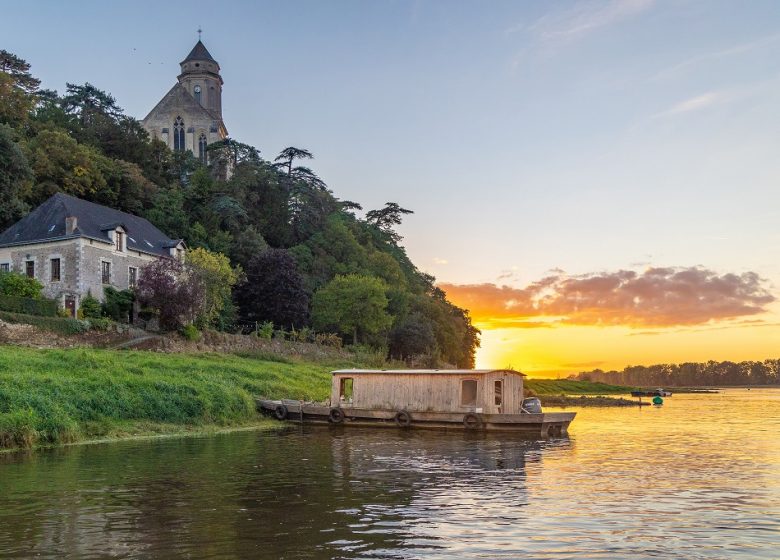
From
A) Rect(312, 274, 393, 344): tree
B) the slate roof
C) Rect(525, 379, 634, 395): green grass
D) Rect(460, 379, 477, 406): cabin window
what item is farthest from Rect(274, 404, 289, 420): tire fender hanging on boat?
Rect(525, 379, 634, 395): green grass

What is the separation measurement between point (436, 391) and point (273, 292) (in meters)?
37.2

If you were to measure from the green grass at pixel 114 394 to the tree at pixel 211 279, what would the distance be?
534 inches

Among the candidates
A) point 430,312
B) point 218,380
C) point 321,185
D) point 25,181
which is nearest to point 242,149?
point 321,185

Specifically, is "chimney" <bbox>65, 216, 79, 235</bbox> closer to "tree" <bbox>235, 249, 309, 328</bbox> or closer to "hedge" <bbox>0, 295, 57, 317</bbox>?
"hedge" <bbox>0, 295, 57, 317</bbox>

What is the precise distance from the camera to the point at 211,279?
57.9 meters

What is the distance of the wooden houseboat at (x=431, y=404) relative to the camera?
34.6 metres

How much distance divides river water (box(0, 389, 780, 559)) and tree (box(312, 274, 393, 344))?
48.3 m

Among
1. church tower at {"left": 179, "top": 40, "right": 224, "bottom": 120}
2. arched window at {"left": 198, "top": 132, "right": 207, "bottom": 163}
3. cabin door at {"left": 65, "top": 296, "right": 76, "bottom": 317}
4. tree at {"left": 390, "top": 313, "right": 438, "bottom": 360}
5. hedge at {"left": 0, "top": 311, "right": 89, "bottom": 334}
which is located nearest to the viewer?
hedge at {"left": 0, "top": 311, "right": 89, "bottom": 334}

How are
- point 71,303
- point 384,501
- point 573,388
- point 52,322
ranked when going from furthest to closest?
point 573,388 < point 71,303 < point 52,322 < point 384,501

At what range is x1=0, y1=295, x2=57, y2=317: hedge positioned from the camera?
43125mm

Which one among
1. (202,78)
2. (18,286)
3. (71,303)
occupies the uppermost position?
(202,78)

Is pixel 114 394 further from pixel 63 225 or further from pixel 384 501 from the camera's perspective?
pixel 63 225

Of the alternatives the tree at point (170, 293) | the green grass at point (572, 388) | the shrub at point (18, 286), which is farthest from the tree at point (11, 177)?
the green grass at point (572, 388)

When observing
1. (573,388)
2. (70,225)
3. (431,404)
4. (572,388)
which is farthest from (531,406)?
(573,388)
